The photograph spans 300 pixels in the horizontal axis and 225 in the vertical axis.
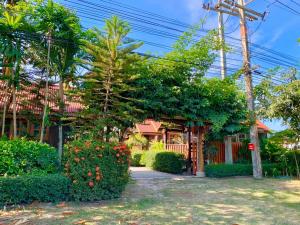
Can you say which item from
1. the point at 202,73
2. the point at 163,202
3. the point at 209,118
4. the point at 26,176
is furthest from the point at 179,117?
the point at 26,176

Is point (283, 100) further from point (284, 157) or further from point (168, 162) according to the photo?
point (168, 162)

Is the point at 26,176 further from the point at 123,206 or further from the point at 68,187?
the point at 123,206

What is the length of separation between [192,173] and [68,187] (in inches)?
310

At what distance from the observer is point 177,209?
590cm

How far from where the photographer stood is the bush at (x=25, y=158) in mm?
6552

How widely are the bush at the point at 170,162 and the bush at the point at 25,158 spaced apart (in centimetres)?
723

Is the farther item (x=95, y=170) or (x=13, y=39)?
(x=13, y=39)

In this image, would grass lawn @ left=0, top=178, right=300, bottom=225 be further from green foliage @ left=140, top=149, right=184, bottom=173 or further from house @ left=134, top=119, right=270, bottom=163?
green foliage @ left=140, top=149, right=184, bottom=173

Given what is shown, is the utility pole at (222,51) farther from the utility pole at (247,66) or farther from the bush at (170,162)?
the bush at (170,162)

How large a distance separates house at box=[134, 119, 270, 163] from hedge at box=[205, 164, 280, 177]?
1.08m

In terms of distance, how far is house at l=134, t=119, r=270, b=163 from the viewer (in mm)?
13406

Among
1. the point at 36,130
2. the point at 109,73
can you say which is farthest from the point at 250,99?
the point at 36,130

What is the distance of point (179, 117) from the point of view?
37.2ft

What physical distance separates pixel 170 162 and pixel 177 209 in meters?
7.65
